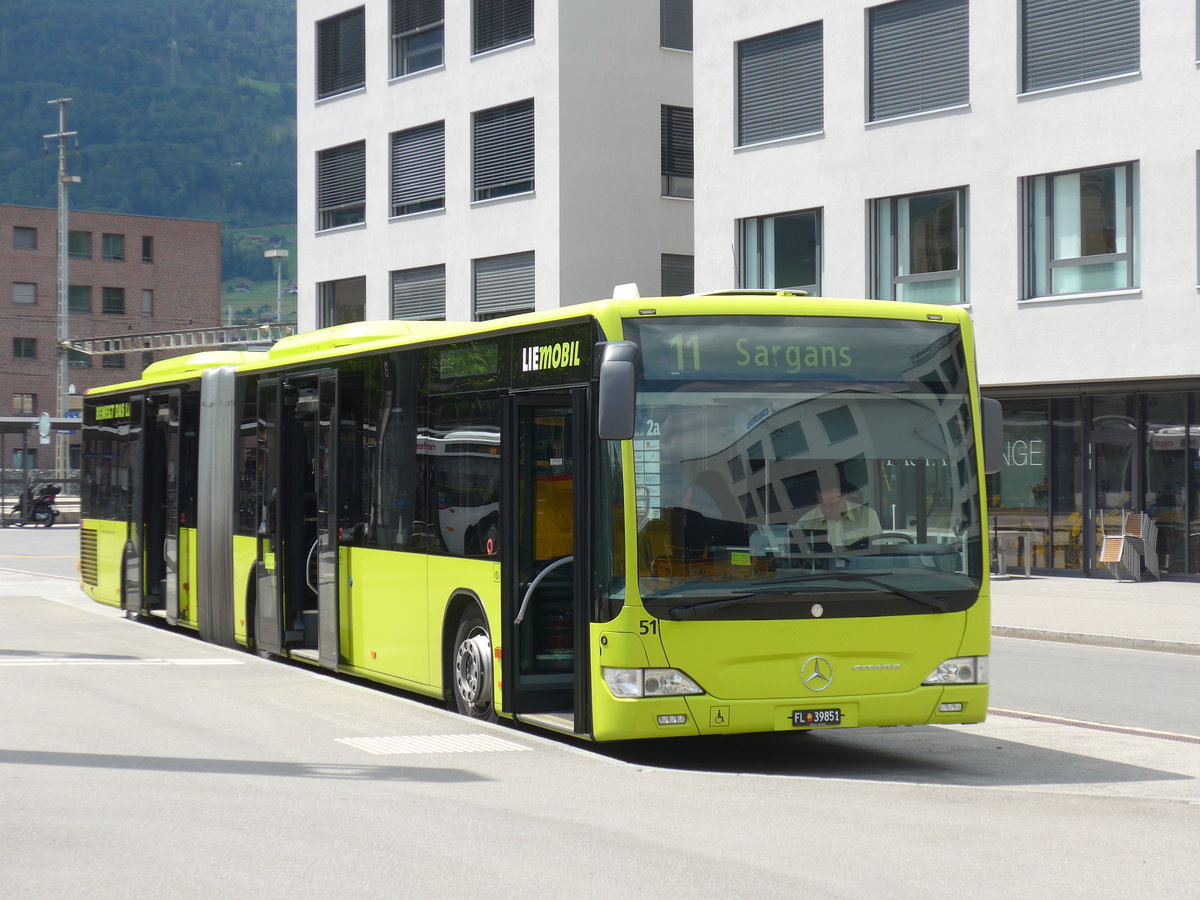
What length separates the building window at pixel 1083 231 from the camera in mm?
26219

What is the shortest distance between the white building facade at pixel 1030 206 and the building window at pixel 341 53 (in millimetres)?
13284

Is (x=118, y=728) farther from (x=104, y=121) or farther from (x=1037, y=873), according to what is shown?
(x=104, y=121)

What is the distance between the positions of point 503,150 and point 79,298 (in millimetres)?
67037

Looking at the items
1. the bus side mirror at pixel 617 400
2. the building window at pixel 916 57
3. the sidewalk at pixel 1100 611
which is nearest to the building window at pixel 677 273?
the building window at pixel 916 57

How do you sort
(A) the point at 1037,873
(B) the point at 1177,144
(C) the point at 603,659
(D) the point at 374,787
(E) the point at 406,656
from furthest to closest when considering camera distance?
(B) the point at 1177,144
(E) the point at 406,656
(C) the point at 603,659
(D) the point at 374,787
(A) the point at 1037,873

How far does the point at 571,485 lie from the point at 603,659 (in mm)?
1273

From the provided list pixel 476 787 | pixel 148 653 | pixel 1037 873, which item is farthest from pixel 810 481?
pixel 148 653

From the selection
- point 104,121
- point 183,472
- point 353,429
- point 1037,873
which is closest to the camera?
point 1037,873

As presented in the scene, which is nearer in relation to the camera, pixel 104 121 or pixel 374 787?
pixel 374 787

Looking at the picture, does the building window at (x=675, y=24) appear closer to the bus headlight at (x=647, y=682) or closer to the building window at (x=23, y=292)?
the bus headlight at (x=647, y=682)

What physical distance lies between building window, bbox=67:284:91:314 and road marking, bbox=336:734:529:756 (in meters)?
91.8

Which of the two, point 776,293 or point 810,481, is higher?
point 776,293

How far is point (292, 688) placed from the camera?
503 inches

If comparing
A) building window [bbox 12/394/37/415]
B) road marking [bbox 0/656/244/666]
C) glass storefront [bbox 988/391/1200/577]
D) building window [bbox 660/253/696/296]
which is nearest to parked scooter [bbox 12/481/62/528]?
building window [bbox 660/253/696/296]
